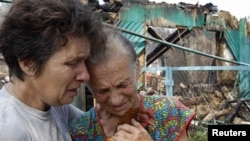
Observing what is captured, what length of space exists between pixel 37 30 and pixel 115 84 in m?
0.51

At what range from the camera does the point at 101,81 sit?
1729 millimetres

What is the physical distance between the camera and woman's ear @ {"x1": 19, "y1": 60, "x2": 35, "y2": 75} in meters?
1.41

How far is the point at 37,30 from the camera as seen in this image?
1.37 meters

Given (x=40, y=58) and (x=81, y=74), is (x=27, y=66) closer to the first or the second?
(x=40, y=58)

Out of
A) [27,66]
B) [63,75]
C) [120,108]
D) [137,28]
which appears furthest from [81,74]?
[137,28]

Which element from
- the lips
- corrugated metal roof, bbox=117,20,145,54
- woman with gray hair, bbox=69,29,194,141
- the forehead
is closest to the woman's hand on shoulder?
woman with gray hair, bbox=69,29,194,141

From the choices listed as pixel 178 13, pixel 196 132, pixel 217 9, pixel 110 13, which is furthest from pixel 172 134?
pixel 217 9

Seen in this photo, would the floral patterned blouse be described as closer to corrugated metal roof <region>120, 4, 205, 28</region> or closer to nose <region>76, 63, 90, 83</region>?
nose <region>76, 63, 90, 83</region>

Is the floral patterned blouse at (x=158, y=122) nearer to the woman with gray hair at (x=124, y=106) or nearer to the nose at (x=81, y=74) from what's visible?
the woman with gray hair at (x=124, y=106)

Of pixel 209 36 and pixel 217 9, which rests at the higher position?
pixel 217 9

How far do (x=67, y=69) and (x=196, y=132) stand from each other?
4613 mm

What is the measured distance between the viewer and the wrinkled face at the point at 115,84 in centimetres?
171

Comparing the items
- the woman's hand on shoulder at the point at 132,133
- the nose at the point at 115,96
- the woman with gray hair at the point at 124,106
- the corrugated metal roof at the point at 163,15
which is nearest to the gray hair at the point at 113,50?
the woman with gray hair at the point at 124,106

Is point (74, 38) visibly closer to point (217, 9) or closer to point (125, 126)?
point (125, 126)
